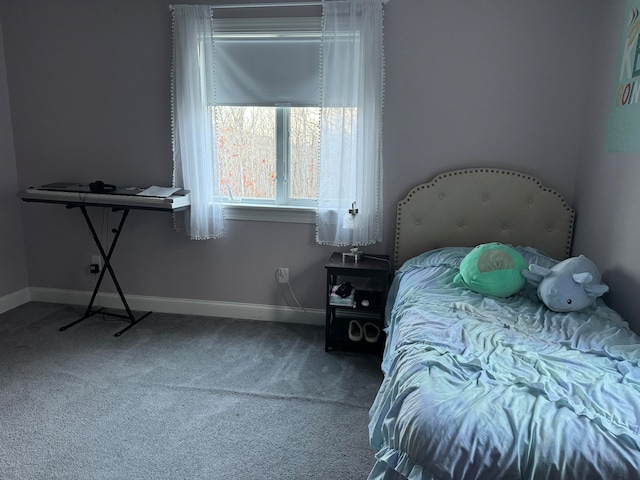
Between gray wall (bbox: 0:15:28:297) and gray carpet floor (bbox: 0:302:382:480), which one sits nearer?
gray carpet floor (bbox: 0:302:382:480)

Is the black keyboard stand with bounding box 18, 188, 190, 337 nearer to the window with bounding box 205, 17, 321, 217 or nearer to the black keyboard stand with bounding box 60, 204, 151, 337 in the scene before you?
the black keyboard stand with bounding box 60, 204, 151, 337

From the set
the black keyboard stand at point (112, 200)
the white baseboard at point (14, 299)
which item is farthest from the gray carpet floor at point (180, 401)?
the black keyboard stand at point (112, 200)

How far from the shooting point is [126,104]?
10.1 feet

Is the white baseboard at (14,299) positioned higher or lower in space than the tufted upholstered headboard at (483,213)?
lower

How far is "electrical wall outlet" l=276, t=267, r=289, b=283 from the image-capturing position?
123 inches

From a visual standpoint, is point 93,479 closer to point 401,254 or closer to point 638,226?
point 401,254

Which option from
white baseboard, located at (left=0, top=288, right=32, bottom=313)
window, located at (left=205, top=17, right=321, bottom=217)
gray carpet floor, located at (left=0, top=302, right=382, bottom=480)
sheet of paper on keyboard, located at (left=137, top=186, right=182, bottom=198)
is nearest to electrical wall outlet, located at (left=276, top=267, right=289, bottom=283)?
gray carpet floor, located at (left=0, top=302, right=382, bottom=480)

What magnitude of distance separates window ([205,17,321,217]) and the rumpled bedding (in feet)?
4.82

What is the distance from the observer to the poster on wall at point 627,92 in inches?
78.3

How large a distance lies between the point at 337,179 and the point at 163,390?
5.30 ft

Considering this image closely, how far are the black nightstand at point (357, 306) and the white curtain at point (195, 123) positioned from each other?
0.95 m

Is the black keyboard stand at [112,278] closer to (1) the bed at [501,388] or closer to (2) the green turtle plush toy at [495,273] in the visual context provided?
(1) the bed at [501,388]

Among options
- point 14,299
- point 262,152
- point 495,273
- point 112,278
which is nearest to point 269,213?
point 262,152

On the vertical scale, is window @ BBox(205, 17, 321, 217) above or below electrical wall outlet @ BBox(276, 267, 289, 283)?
above
